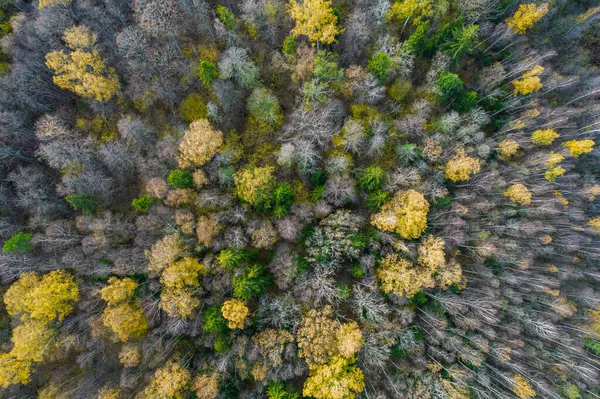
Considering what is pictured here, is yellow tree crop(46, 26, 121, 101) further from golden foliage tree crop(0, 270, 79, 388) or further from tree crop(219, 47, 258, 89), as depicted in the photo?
golden foliage tree crop(0, 270, 79, 388)

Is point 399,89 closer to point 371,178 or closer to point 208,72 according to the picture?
point 371,178

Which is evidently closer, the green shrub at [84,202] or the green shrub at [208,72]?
the green shrub at [84,202]

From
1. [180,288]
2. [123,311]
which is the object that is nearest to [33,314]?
[123,311]

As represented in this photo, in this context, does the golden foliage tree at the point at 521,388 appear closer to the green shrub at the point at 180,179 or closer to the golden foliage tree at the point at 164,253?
the golden foliage tree at the point at 164,253

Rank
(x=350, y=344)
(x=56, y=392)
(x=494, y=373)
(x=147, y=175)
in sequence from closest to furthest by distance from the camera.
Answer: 1. (x=350, y=344)
2. (x=56, y=392)
3. (x=494, y=373)
4. (x=147, y=175)

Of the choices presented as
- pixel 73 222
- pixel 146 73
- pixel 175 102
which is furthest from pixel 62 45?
pixel 73 222

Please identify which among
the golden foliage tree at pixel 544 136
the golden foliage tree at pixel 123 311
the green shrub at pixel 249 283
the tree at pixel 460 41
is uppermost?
the tree at pixel 460 41

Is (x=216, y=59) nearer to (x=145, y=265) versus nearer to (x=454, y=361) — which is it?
(x=145, y=265)

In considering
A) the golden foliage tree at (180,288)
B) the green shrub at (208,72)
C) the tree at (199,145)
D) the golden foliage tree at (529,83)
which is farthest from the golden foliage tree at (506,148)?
the golden foliage tree at (180,288)
